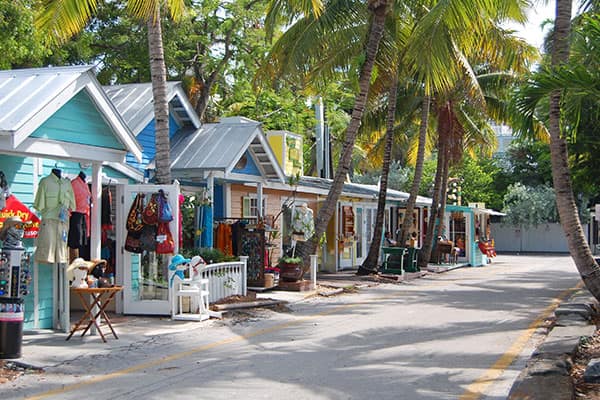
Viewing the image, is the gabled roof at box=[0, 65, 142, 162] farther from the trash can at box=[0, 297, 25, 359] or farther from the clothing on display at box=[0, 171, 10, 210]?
the trash can at box=[0, 297, 25, 359]

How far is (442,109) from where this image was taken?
27625 mm

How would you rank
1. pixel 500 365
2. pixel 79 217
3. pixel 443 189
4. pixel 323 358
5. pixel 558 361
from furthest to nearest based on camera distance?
pixel 443 189 → pixel 79 217 → pixel 323 358 → pixel 500 365 → pixel 558 361

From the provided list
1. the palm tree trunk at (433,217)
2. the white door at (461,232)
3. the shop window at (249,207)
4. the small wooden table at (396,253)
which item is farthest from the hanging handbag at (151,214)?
the white door at (461,232)

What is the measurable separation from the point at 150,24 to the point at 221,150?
14.1 ft

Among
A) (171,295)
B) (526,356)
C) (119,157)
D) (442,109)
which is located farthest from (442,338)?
(442,109)

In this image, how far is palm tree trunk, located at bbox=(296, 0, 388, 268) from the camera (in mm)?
18766

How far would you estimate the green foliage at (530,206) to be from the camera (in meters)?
46.8

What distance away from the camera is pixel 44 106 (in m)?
10.1

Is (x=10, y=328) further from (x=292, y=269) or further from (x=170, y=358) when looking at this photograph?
(x=292, y=269)

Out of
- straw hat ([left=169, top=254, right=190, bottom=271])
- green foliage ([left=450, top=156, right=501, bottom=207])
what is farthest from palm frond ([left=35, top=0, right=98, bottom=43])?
green foliage ([left=450, top=156, right=501, bottom=207])

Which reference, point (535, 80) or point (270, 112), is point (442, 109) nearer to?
point (270, 112)

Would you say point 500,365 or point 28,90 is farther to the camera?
point 28,90

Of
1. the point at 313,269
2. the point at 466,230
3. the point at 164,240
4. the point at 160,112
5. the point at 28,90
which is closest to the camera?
the point at 28,90

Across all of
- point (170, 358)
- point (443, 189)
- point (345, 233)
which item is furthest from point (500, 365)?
point (443, 189)
